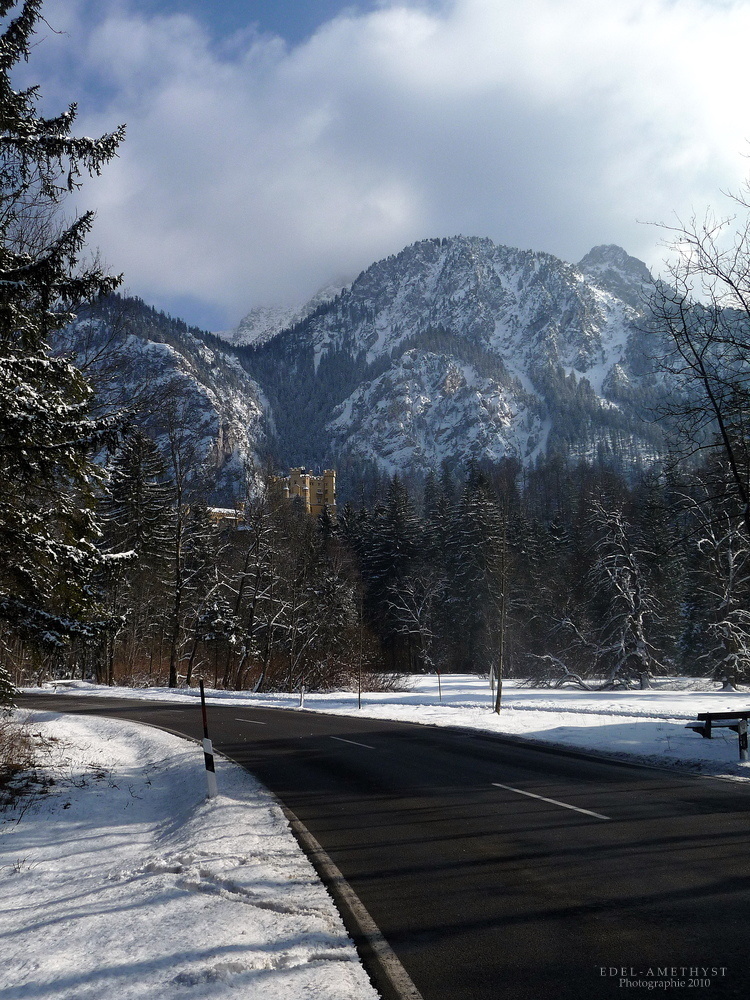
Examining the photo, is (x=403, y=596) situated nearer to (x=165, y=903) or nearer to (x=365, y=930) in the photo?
(x=165, y=903)

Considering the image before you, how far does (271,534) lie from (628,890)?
3397cm

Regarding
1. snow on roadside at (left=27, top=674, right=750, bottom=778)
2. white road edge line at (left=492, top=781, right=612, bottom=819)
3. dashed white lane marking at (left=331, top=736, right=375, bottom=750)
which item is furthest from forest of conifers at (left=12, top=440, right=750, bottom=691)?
white road edge line at (left=492, top=781, right=612, bottom=819)

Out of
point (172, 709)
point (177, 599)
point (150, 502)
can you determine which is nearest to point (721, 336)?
point (172, 709)

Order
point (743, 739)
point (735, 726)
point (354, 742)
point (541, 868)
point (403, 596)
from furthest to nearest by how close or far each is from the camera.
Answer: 1. point (403, 596)
2. point (354, 742)
3. point (735, 726)
4. point (743, 739)
5. point (541, 868)

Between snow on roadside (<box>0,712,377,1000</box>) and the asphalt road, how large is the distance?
52cm

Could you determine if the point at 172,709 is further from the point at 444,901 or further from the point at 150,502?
the point at 444,901

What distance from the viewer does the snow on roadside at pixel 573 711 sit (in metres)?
13.0

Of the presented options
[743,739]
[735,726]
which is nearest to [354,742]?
[735,726]

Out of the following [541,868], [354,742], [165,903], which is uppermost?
[541,868]

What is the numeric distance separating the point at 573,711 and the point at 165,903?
66.4 feet

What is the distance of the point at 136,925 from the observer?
5281 mm

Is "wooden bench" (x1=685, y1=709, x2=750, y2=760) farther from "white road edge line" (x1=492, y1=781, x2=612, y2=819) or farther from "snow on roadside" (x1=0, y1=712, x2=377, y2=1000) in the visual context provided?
"snow on roadside" (x1=0, y1=712, x2=377, y2=1000)

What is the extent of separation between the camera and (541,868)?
609 cm

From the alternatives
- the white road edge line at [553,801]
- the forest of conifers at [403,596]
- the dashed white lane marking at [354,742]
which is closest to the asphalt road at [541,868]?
the white road edge line at [553,801]
